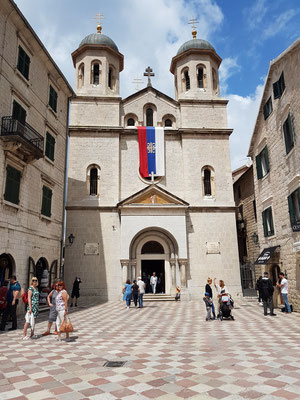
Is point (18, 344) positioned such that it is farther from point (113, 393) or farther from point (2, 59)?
point (2, 59)

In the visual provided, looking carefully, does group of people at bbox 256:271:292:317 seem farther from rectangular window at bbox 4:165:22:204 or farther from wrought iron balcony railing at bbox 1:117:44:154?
wrought iron balcony railing at bbox 1:117:44:154

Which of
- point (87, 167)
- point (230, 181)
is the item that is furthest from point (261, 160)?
point (87, 167)

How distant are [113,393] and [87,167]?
1927 cm

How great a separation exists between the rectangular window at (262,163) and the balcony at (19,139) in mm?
12716

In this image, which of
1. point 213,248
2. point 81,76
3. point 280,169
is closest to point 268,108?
point 280,169

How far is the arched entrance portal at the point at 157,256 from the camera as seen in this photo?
837 inches

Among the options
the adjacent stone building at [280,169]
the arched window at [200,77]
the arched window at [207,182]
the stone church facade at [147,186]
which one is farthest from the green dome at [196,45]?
the arched window at [207,182]

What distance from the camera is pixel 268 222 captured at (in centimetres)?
1825

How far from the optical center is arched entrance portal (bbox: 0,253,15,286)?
520 inches

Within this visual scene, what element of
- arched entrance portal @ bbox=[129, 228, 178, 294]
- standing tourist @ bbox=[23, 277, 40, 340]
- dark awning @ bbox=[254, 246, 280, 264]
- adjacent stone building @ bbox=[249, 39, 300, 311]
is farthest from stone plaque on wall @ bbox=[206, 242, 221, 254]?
standing tourist @ bbox=[23, 277, 40, 340]

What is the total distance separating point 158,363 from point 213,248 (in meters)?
15.9

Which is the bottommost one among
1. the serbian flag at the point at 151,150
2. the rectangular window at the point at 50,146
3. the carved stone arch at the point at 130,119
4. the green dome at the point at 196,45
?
the rectangular window at the point at 50,146

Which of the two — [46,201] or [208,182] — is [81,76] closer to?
[46,201]

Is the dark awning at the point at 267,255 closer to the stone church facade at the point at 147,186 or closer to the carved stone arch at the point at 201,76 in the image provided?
the stone church facade at the point at 147,186
